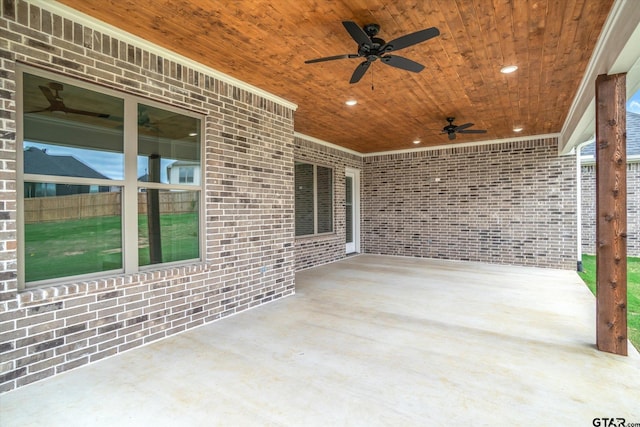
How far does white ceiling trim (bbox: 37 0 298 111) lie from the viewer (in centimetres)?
264

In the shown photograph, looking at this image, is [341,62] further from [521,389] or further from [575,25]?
[521,389]

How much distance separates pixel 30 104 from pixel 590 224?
40.9ft

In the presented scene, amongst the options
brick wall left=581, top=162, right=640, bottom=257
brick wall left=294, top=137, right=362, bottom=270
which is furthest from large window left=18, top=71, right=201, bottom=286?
brick wall left=581, top=162, right=640, bottom=257

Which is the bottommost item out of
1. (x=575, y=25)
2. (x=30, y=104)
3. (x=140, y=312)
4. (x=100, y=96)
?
(x=140, y=312)

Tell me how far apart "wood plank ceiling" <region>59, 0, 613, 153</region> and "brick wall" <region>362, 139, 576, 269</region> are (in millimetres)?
2337

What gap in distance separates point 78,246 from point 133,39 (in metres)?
2.04

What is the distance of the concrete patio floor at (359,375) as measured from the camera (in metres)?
2.15

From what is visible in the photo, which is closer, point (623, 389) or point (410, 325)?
point (623, 389)

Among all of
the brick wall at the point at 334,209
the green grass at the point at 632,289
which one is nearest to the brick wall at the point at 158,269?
the brick wall at the point at 334,209

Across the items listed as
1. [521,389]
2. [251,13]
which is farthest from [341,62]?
[521,389]

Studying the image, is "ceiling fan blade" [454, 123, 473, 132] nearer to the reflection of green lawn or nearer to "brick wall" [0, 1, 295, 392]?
"brick wall" [0, 1, 295, 392]

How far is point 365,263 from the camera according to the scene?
8023 mm

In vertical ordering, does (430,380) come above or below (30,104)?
below

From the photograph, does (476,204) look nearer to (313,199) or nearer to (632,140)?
(313,199)
